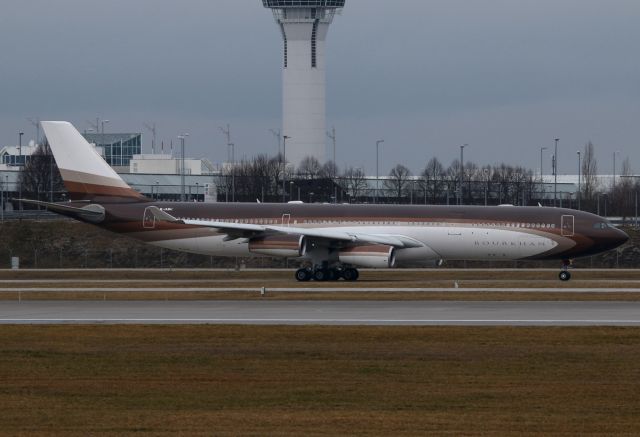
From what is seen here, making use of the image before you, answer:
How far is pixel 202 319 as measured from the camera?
3303 cm

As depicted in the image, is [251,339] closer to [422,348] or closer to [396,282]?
[422,348]

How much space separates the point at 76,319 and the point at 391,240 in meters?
23.5

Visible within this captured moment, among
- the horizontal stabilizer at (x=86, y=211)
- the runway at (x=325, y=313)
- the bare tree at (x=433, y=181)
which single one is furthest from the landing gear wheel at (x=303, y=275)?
the bare tree at (x=433, y=181)

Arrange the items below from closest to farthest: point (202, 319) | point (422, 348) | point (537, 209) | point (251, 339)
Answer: point (422, 348), point (251, 339), point (202, 319), point (537, 209)

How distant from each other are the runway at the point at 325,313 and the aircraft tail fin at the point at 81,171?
1807 centimetres

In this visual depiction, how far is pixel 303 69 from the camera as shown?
155125mm

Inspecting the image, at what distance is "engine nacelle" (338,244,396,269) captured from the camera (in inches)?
2096

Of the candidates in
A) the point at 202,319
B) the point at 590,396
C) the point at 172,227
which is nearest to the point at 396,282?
the point at 172,227

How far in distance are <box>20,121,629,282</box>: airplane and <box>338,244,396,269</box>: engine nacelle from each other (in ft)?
0.14

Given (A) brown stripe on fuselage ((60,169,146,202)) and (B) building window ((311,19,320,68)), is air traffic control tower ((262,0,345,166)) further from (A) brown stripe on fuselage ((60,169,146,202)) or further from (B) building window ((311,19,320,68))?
(A) brown stripe on fuselage ((60,169,146,202))

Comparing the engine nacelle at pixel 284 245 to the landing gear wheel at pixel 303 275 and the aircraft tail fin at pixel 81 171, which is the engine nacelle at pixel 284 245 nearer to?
the landing gear wheel at pixel 303 275

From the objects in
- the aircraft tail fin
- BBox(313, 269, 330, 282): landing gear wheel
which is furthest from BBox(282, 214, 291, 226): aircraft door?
the aircraft tail fin

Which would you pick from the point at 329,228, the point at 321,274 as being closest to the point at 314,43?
the point at 329,228

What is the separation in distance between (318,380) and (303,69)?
443 feet
